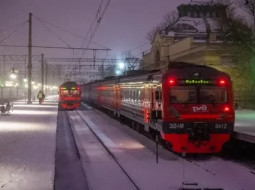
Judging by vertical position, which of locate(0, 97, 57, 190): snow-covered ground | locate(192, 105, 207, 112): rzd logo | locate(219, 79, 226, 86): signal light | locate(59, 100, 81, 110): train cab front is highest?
locate(219, 79, 226, 86): signal light

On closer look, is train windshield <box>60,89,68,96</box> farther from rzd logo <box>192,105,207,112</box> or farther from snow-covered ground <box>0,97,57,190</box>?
rzd logo <box>192,105,207,112</box>

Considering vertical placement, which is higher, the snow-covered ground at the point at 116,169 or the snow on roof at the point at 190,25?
the snow on roof at the point at 190,25

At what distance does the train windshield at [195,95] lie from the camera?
17.3 metres

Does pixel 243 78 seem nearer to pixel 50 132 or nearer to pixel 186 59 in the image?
pixel 186 59

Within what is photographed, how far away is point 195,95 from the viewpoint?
57.0ft

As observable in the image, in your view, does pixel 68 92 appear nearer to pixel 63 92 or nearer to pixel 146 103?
pixel 63 92

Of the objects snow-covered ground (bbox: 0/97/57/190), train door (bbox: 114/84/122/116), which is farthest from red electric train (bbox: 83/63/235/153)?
train door (bbox: 114/84/122/116)

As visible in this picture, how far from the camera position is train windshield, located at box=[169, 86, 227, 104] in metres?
17.3

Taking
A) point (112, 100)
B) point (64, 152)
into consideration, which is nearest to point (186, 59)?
point (112, 100)

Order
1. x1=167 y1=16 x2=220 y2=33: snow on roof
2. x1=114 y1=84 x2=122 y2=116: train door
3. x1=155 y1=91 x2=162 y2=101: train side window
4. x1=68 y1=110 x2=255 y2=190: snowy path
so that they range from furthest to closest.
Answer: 1. x1=167 y1=16 x2=220 y2=33: snow on roof
2. x1=114 y1=84 x2=122 y2=116: train door
3. x1=155 y1=91 x2=162 y2=101: train side window
4. x1=68 y1=110 x2=255 y2=190: snowy path

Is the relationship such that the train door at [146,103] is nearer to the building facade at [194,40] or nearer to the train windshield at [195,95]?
the train windshield at [195,95]

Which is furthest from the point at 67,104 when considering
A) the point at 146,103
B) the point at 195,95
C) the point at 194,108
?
the point at 194,108

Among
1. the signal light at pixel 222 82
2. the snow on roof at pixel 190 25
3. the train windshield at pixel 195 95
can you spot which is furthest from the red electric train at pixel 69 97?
the signal light at pixel 222 82

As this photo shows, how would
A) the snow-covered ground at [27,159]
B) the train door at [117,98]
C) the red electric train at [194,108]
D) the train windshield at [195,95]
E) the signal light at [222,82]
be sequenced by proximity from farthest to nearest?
the train door at [117,98] → the signal light at [222,82] → the train windshield at [195,95] → the red electric train at [194,108] → the snow-covered ground at [27,159]
